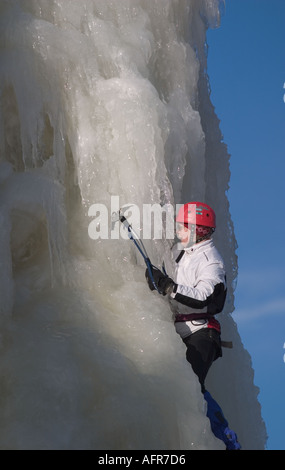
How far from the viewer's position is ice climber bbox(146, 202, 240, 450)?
4014 millimetres

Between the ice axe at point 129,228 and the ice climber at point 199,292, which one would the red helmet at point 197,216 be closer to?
the ice climber at point 199,292

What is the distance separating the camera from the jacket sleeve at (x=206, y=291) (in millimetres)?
3994

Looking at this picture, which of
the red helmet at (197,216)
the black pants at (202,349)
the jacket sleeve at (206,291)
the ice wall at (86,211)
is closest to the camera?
the ice wall at (86,211)

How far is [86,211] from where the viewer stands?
187 inches

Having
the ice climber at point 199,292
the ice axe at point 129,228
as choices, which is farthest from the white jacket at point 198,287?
the ice axe at point 129,228

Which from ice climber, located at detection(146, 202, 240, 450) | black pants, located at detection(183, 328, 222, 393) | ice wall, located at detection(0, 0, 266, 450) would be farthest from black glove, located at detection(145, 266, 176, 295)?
black pants, located at detection(183, 328, 222, 393)

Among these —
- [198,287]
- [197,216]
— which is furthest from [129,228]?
[198,287]

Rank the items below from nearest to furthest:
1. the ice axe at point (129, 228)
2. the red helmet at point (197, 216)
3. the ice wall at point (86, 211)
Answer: the ice wall at point (86, 211), the red helmet at point (197, 216), the ice axe at point (129, 228)

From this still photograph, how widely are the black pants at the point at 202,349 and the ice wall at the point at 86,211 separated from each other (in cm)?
19

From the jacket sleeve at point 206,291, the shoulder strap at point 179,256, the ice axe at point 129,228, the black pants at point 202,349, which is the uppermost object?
the ice axe at point 129,228

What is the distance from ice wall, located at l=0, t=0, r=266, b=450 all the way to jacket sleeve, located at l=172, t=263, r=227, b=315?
0.91ft

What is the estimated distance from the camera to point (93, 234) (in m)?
4.71

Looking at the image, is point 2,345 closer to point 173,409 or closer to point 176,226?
point 173,409
